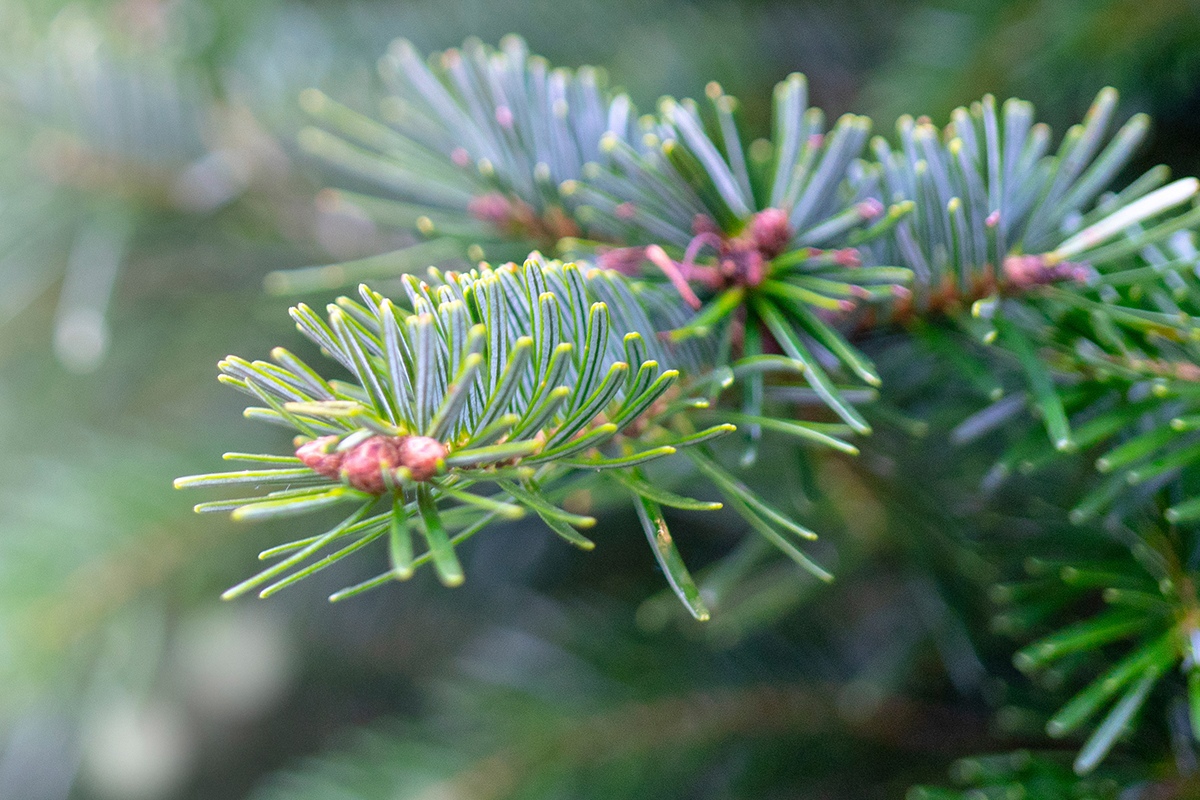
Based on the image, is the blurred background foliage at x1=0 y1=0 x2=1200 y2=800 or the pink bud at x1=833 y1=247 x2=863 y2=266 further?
the blurred background foliage at x1=0 y1=0 x2=1200 y2=800

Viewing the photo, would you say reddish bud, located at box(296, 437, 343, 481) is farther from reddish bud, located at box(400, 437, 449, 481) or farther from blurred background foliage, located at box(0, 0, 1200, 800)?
blurred background foliage, located at box(0, 0, 1200, 800)

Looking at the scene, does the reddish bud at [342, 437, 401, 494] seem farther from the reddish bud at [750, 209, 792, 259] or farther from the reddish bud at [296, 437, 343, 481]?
the reddish bud at [750, 209, 792, 259]

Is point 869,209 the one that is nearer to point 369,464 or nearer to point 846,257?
point 846,257

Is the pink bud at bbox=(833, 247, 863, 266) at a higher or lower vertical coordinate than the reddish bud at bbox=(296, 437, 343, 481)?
higher

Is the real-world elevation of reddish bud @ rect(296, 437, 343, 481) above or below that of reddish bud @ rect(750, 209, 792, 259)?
below

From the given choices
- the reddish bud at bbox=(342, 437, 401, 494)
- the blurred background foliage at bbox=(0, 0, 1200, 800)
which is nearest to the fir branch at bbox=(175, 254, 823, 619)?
the reddish bud at bbox=(342, 437, 401, 494)

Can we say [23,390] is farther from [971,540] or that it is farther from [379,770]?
[971,540]

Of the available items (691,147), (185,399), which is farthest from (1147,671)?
(185,399)

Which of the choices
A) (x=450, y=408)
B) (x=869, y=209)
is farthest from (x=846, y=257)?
(x=450, y=408)
